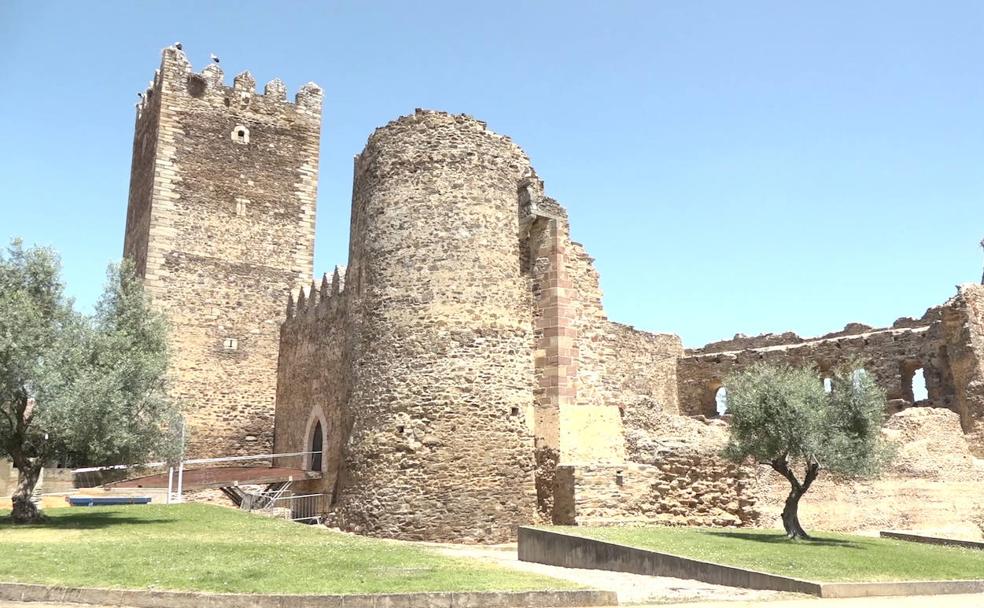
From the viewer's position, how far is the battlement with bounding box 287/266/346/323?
77.8 feet

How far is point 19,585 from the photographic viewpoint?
8.76 metres

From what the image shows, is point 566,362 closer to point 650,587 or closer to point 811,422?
point 811,422

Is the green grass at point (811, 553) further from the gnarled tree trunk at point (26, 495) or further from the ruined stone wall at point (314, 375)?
the gnarled tree trunk at point (26, 495)

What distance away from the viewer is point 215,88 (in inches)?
1141

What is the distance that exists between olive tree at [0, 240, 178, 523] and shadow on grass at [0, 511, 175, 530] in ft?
1.39

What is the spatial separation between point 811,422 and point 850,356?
34.9 ft

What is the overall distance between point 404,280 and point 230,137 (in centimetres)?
1359

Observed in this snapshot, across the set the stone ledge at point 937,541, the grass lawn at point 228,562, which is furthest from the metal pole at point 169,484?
the stone ledge at point 937,541

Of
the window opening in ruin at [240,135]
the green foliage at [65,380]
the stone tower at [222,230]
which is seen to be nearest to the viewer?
the green foliage at [65,380]

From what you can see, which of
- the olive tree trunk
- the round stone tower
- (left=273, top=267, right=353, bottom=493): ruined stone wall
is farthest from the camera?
(left=273, top=267, right=353, bottom=493): ruined stone wall

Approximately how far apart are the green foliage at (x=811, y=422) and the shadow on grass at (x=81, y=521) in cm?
1089

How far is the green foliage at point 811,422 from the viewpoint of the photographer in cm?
1520

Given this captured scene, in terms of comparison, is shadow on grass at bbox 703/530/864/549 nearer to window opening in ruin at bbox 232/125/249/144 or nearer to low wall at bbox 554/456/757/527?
low wall at bbox 554/456/757/527

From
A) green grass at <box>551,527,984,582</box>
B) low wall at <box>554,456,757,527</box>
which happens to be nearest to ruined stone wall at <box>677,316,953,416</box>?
low wall at <box>554,456,757,527</box>
